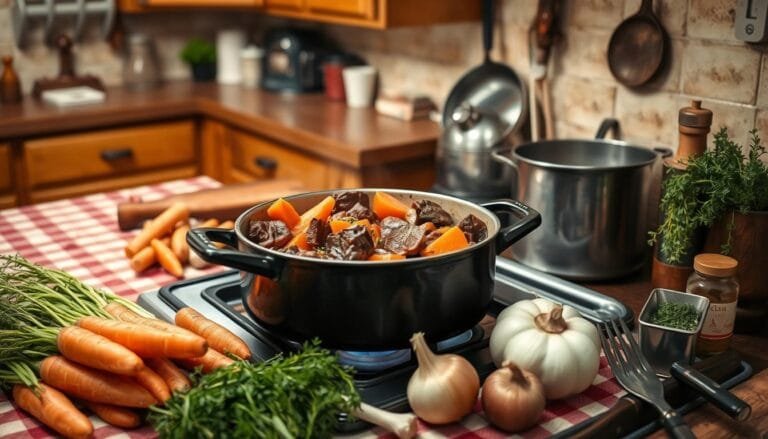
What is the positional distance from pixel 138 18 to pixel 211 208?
6.90ft

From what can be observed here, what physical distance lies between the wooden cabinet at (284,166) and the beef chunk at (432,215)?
4.00 ft

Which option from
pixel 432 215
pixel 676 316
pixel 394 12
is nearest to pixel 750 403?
pixel 676 316

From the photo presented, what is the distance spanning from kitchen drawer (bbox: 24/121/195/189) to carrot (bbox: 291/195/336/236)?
6.39 feet

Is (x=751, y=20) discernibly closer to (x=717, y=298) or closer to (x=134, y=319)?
(x=717, y=298)

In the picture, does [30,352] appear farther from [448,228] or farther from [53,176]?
[53,176]

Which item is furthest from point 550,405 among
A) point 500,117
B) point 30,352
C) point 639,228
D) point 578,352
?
point 500,117

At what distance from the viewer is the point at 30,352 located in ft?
3.70

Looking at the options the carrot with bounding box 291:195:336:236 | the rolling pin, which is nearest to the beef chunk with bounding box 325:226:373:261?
the carrot with bounding box 291:195:336:236

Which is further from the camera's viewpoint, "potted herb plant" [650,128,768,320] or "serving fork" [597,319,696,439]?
"potted herb plant" [650,128,768,320]

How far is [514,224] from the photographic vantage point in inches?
48.4

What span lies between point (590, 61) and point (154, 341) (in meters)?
1.53

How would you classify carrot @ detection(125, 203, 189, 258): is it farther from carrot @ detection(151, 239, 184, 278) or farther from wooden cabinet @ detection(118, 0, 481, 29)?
wooden cabinet @ detection(118, 0, 481, 29)

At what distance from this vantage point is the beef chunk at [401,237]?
116 cm

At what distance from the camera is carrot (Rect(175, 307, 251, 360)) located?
1144mm
